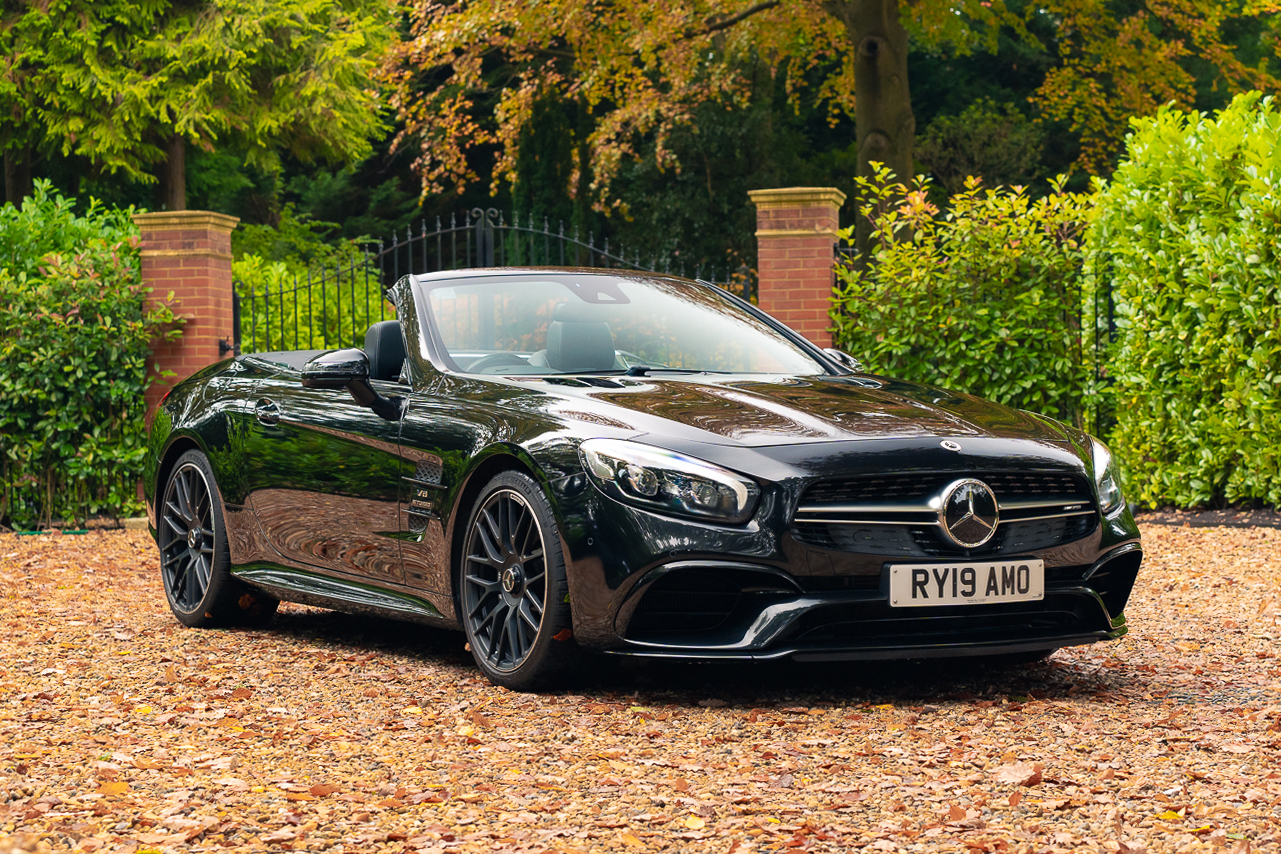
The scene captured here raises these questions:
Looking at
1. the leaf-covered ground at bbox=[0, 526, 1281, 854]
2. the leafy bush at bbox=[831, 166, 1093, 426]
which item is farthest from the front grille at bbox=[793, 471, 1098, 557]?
the leafy bush at bbox=[831, 166, 1093, 426]

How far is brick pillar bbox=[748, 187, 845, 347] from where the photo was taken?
1198cm

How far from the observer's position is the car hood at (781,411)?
505 centimetres

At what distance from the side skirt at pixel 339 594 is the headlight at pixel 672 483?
3.31 ft

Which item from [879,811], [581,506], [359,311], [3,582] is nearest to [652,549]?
[581,506]

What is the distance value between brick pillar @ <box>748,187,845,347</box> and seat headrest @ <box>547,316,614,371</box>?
5821 millimetres

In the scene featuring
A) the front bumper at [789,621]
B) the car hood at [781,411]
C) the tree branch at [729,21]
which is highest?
the tree branch at [729,21]

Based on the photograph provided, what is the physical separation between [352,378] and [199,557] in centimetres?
164

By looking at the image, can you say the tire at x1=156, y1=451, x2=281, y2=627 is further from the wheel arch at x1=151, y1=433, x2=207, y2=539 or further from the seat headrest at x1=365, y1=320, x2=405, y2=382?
the seat headrest at x1=365, y1=320, x2=405, y2=382

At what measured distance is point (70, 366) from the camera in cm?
1159

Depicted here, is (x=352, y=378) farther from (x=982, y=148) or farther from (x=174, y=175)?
(x=982, y=148)

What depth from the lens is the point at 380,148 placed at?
41.7m

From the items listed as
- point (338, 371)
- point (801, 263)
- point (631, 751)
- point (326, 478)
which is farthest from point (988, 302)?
point (631, 751)

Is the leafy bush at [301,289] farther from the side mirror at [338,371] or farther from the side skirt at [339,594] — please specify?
the side mirror at [338,371]

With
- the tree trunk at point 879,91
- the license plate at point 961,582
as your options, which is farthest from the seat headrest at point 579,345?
the tree trunk at point 879,91
